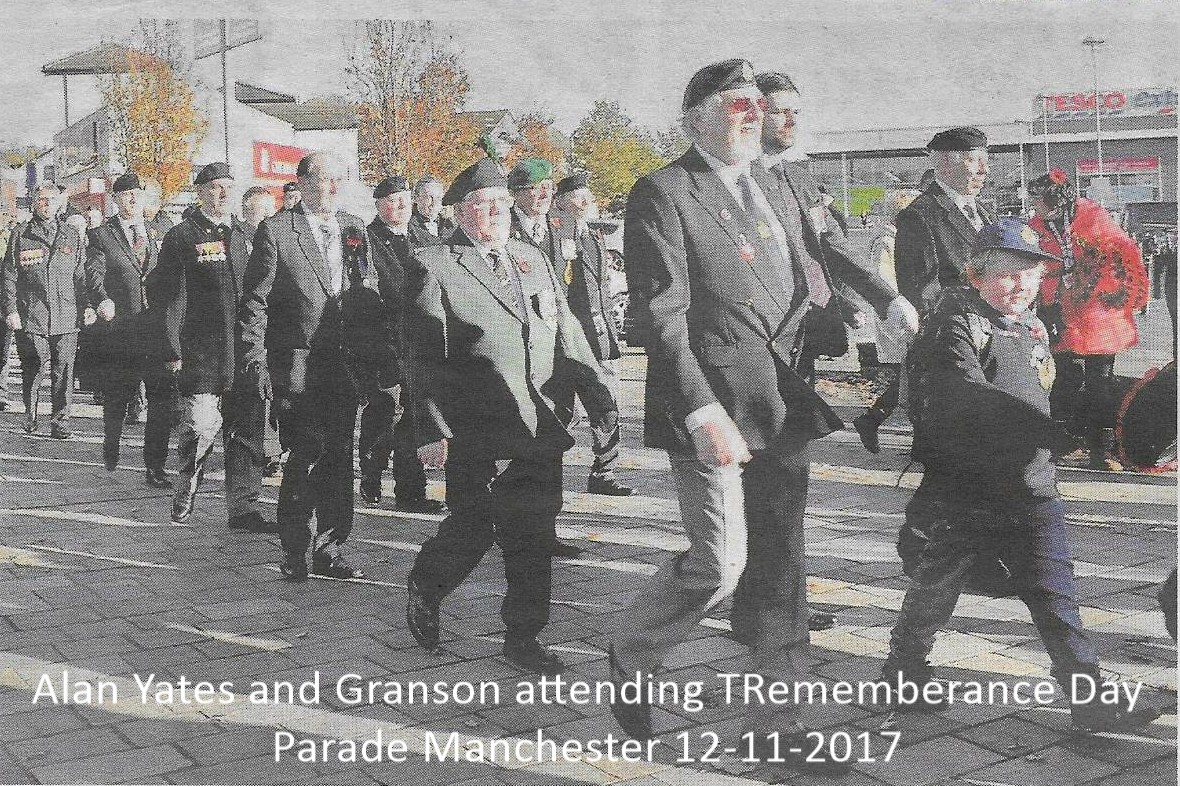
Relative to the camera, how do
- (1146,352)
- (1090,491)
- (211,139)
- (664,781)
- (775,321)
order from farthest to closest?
(1090,491) → (211,139) → (1146,352) → (775,321) → (664,781)

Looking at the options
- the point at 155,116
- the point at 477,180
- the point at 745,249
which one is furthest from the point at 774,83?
the point at 155,116

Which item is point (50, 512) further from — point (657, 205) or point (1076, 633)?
point (1076, 633)

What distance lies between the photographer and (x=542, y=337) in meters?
4.41

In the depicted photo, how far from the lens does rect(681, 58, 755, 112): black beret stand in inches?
151

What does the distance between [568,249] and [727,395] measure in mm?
2854

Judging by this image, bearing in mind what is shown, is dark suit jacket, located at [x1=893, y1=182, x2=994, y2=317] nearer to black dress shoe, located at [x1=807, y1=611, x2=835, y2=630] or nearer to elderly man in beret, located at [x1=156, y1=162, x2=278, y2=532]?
black dress shoe, located at [x1=807, y1=611, x2=835, y2=630]

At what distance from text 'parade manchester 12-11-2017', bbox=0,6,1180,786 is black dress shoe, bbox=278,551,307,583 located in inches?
1.5

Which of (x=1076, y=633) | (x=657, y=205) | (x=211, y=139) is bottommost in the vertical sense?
(x=1076, y=633)

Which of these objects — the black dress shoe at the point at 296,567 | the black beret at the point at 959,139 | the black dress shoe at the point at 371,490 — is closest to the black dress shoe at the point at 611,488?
the black dress shoe at the point at 296,567

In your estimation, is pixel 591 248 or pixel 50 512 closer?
pixel 591 248

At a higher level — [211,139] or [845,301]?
[211,139]

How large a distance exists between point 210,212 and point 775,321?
11.8 ft

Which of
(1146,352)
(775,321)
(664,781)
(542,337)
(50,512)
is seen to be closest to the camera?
(664,781)

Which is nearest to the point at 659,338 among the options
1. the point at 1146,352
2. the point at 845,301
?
the point at 845,301
